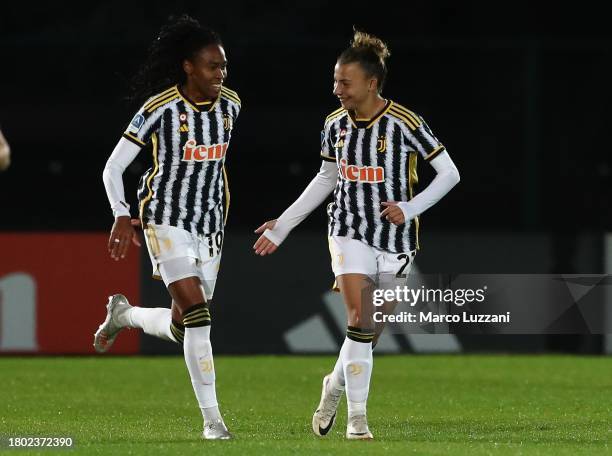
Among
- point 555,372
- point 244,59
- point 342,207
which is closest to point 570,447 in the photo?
point 342,207

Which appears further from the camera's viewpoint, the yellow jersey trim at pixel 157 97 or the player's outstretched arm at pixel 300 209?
the player's outstretched arm at pixel 300 209

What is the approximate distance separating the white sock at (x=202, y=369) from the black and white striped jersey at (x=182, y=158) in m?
0.57

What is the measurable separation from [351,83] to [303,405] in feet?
10.1

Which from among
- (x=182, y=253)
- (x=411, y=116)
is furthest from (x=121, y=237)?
(x=411, y=116)

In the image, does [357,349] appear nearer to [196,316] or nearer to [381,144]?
[196,316]

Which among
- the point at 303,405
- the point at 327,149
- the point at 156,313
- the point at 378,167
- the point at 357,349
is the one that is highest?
the point at 327,149

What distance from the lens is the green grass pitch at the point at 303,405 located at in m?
7.09

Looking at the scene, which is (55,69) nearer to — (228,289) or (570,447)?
(228,289)

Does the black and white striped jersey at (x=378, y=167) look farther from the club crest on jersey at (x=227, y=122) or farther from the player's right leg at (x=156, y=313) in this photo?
the player's right leg at (x=156, y=313)

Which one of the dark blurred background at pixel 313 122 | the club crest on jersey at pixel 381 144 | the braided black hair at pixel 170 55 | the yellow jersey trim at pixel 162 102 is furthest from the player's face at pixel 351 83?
the dark blurred background at pixel 313 122

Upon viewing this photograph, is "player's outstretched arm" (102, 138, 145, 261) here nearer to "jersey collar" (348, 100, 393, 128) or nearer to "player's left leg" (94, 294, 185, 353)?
"player's left leg" (94, 294, 185, 353)

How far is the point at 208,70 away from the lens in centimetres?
762

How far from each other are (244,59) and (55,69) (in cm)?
233

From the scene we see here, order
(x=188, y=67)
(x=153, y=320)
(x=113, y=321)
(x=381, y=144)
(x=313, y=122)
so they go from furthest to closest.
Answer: (x=313, y=122) < (x=113, y=321) < (x=153, y=320) < (x=188, y=67) < (x=381, y=144)
